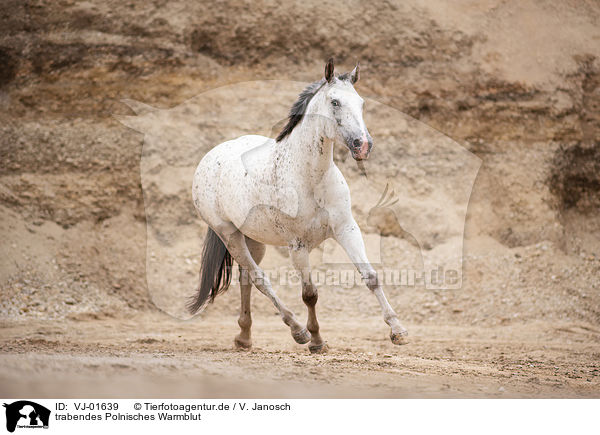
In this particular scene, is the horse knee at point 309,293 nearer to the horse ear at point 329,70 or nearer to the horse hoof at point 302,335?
→ the horse hoof at point 302,335

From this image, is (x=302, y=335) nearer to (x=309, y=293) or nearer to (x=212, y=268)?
(x=309, y=293)

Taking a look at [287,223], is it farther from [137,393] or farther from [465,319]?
[465,319]

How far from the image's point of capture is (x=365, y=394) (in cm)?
436

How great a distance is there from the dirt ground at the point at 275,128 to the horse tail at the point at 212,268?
1.71 m

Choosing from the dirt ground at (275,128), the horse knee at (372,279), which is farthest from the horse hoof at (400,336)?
the dirt ground at (275,128)

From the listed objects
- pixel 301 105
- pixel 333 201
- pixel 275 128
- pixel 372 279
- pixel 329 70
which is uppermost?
pixel 275 128

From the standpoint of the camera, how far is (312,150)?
5418mm

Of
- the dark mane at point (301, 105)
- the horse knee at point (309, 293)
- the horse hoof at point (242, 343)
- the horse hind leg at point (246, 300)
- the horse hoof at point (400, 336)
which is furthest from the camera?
the horse hoof at point (242, 343)

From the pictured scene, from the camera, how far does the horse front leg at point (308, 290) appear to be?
558cm

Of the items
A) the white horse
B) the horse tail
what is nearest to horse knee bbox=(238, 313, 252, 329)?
the horse tail

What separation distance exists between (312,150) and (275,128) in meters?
5.62

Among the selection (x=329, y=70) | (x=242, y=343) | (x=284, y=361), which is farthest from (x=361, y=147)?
(x=242, y=343)

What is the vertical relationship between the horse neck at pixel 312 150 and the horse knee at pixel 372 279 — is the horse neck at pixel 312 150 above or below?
above
